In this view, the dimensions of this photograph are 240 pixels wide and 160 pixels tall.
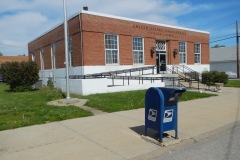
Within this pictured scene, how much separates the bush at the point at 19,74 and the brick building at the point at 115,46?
2.26 meters

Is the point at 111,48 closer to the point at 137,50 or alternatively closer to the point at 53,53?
the point at 137,50

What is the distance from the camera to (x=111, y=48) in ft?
70.1

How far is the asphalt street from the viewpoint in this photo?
4770mm

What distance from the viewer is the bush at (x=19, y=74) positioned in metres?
17.9

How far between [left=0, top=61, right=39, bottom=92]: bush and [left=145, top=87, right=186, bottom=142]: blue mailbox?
48.0 feet

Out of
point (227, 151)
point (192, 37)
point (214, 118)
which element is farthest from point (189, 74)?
point (227, 151)

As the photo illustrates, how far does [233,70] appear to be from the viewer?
4422cm

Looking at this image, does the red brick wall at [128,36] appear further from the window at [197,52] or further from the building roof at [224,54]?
the building roof at [224,54]

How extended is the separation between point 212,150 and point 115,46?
56.9 ft

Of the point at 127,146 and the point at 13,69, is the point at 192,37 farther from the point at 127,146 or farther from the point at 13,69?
the point at 127,146

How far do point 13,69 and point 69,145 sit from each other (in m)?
14.3

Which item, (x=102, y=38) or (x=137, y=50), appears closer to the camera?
(x=102, y=38)

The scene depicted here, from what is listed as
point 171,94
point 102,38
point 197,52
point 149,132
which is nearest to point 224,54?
point 197,52

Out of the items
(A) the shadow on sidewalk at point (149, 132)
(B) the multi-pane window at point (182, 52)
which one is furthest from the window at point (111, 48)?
(A) the shadow on sidewalk at point (149, 132)
